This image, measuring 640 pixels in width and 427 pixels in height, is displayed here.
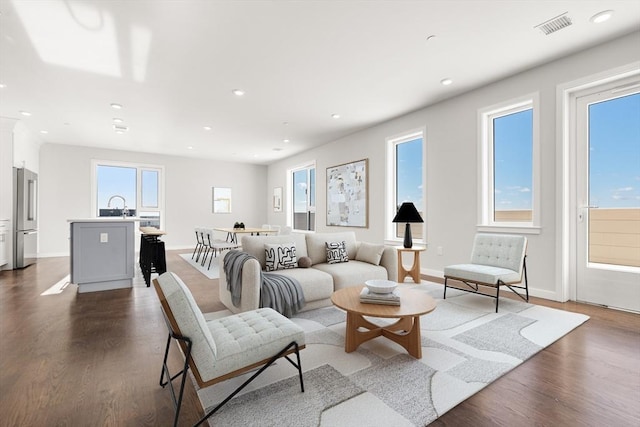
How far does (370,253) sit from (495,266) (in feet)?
4.95

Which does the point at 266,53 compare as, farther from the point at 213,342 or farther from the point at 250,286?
the point at 213,342

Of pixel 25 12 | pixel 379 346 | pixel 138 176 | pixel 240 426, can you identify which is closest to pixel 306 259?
pixel 379 346

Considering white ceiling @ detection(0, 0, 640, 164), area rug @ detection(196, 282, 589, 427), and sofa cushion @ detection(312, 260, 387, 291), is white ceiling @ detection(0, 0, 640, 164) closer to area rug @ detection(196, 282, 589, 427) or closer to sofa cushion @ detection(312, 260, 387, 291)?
sofa cushion @ detection(312, 260, 387, 291)

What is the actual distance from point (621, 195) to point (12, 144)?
947 centimetres

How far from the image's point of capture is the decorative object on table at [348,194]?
255 inches

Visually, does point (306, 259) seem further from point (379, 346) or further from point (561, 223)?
point (561, 223)

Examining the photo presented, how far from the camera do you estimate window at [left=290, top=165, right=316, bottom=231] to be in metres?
8.48

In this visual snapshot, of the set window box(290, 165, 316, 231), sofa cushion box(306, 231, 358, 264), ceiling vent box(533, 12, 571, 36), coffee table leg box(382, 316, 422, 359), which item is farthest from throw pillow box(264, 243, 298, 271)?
window box(290, 165, 316, 231)

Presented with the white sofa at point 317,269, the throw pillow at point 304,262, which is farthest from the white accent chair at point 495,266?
the throw pillow at point 304,262

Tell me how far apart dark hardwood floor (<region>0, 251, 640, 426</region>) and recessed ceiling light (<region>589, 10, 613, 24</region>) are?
2.87 metres

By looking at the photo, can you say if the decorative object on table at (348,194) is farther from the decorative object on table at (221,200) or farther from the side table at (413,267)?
the decorative object on table at (221,200)

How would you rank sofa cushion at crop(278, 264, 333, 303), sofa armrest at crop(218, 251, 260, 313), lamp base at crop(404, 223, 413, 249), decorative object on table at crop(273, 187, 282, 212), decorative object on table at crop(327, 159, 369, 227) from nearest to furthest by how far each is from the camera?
sofa armrest at crop(218, 251, 260, 313) < sofa cushion at crop(278, 264, 333, 303) < lamp base at crop(404, 223, 413, 249) < decorative object on table at crop(327, 159, 369, 227) < decorative object on table at crop(273, 187, 282, 212)

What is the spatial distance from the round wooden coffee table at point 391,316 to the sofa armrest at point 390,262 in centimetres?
126

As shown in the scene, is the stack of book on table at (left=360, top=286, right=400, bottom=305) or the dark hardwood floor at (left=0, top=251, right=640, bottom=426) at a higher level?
the stack of book on table at (left=360, top=286, right=400, bottom=305)
